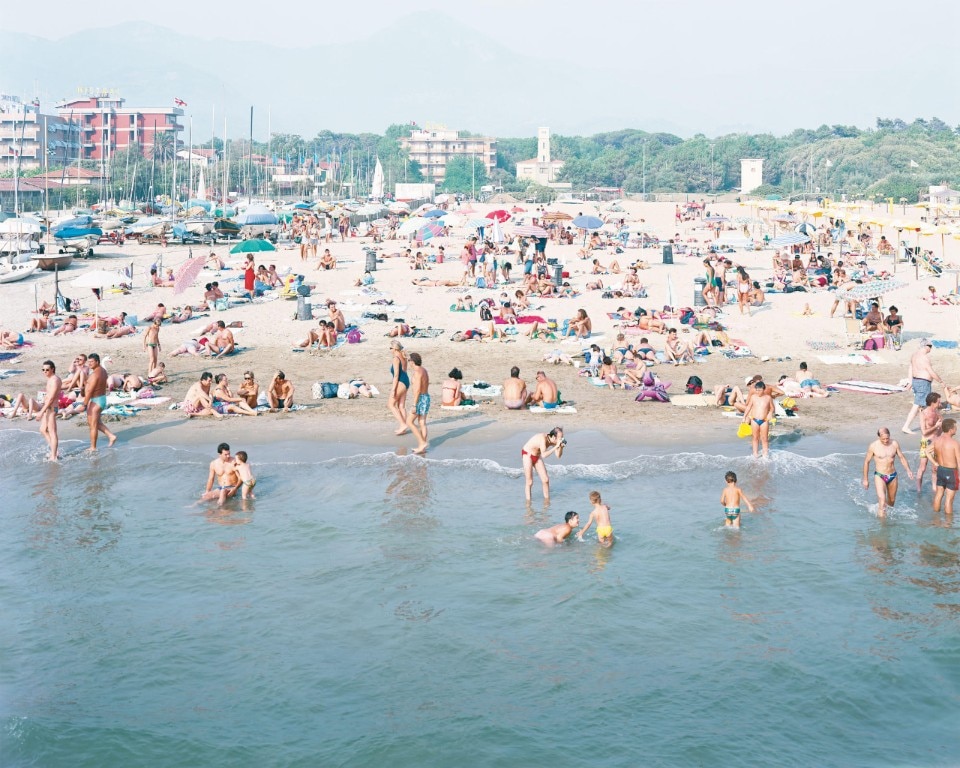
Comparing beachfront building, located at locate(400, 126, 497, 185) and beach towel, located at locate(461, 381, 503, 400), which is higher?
beachfront building, located at locate(400, 126, 497, 185)

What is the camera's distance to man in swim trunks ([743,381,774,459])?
14.5 m

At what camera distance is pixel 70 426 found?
16812 mm

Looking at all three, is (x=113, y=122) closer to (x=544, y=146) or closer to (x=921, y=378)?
(x=544, y=146)

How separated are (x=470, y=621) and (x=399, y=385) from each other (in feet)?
19.7

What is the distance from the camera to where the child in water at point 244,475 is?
43.5 feet

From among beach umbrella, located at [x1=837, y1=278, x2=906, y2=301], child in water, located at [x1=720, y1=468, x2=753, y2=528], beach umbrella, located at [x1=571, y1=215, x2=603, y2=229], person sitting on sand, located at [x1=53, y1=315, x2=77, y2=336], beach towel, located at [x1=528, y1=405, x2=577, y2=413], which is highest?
beach umbrella, located at [x1=571, y1=215, x2=603, y2=229]

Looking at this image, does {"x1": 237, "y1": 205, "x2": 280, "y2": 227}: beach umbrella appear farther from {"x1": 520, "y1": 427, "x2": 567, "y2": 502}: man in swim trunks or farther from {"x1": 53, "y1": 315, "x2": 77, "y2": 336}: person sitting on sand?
{"x1": 520, "y1": 427, "x2": 567, "y2": 502}: man in swim trunks

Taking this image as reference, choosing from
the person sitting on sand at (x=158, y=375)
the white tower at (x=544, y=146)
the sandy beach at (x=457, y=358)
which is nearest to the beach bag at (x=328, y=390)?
the sandy beach at (x=457, y=358)

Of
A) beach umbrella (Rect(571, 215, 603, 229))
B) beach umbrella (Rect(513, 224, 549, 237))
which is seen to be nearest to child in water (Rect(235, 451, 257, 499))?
beach umbrella (Rect(513, 224, 549, 237))

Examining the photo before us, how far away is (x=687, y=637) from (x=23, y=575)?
6779 millimetres

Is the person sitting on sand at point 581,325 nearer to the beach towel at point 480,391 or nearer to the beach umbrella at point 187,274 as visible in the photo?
the beach towel at point 480,391

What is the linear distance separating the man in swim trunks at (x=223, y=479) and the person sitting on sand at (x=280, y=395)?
404 centimetres

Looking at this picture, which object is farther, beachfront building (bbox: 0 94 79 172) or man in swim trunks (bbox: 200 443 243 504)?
beachfront building (bbox: 0 94 79 172)

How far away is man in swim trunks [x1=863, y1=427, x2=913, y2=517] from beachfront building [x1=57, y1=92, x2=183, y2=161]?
12676 centimetres
